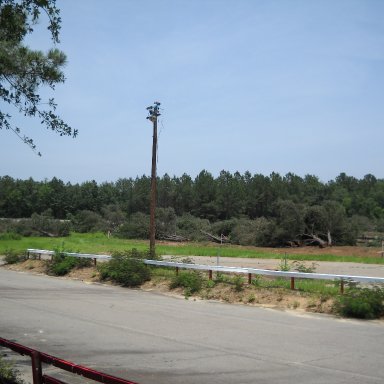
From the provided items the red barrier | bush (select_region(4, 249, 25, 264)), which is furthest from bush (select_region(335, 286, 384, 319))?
bush (select_region(4, 249, 25, 264))

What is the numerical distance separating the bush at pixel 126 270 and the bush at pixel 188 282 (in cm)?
207

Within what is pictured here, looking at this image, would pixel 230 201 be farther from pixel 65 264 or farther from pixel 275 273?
pixel 275 273

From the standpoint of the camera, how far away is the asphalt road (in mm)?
8414

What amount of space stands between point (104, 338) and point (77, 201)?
12757 centimetres

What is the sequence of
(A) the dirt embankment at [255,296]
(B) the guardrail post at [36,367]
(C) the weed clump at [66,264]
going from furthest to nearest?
(C) the weed clump at [66,264], (A) the dirt embankment at [255,296], (B) the guardrail post at [36,367]

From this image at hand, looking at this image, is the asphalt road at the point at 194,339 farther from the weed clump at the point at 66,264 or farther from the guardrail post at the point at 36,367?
the weed clump at the point at 66,264

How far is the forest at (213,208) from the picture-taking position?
2124 inches

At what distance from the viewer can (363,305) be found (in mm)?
14648

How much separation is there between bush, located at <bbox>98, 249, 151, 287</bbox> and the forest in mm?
29606

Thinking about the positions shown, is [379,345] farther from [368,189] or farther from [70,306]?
[368,189]

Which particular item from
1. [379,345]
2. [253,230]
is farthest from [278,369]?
[253,230]

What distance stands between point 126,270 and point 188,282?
392 cm

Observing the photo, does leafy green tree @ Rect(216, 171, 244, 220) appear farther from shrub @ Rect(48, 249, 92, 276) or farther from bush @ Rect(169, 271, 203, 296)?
bush @ Rect(169, 271, 203, 296)

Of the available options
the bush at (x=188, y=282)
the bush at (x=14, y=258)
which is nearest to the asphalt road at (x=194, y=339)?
the bush at (x=188, y=282)
